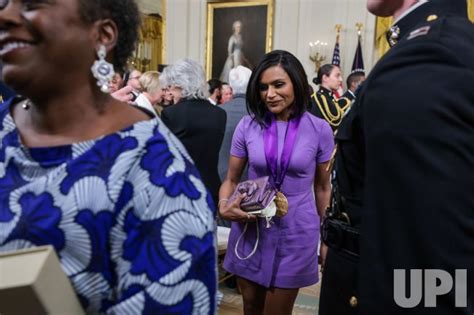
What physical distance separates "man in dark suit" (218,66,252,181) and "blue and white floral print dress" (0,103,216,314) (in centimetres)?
276

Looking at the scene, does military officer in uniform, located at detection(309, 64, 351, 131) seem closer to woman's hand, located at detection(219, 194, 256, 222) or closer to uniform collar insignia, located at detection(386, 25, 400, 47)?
woman's hand, located at detection(219, 194, 256, 222)

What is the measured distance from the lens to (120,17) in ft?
3.25

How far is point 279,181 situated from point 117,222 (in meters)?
1.42

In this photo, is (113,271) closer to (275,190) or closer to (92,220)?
(92,220)

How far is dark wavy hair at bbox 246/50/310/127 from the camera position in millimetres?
2316

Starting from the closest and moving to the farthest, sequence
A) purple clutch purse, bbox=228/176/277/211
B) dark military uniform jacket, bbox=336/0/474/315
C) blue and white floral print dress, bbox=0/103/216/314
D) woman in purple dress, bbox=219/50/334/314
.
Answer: blue and white floral print dress, bbox=0/103/216/314, dark military uniform jacket, bbox=336/0/474/315, purple clutch purse, bbox=228/176/277/211, woman in purple dress, bbox=219/50/334/314

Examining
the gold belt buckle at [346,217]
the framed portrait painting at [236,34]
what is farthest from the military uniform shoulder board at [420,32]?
the framed portrait painting at [236,34]

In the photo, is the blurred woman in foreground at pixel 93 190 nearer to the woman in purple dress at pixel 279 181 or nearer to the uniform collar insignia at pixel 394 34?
the uniform collar insignia at pixel 394 34

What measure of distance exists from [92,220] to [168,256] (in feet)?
0.51

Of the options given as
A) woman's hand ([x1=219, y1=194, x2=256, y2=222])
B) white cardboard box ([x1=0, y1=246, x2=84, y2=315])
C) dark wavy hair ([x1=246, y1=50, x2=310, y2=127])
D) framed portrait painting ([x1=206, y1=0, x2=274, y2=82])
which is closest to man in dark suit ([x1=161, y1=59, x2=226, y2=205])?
dark wavy hair ([x1=246, y1=50, x2=310, y2=127])

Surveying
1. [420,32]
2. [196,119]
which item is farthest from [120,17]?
[196,119]

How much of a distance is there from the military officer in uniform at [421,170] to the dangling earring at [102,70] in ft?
1.99

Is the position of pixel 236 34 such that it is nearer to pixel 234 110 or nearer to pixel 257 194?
pixel 234 110

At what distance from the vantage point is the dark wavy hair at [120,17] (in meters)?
0.91
